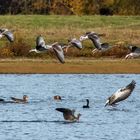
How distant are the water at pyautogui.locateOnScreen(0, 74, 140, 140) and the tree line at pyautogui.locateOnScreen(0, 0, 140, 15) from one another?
35.0m

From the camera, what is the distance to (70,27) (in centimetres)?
5591

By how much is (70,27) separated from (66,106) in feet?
92.6

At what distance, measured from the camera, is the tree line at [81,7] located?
2874 inches

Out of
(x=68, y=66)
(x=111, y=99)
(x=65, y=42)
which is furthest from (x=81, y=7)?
(x=111, y=99)

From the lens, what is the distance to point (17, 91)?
107ft

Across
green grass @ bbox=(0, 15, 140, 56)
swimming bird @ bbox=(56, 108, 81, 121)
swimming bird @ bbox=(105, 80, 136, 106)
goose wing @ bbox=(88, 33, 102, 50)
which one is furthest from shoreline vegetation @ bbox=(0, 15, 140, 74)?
swimming bird @ bbox=(56, 108, 81, 121)

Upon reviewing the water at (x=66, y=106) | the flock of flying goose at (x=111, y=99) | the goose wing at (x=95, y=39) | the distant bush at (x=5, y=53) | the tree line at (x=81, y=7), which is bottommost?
the water at (x=66, y=106)

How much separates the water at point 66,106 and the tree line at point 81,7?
35018 mm

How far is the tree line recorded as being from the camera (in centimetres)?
7300

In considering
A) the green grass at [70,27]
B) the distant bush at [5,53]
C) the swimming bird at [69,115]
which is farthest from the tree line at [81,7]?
the swimming bird at [69,115]

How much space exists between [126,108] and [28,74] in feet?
37.8

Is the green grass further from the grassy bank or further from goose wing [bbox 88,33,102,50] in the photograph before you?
goose wing [bbox 88,33,102,50]

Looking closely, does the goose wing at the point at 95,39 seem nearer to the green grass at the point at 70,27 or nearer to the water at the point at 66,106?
the water at the point at 66,106

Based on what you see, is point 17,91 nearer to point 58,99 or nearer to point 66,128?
point 58,99
